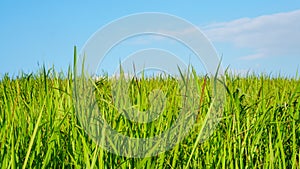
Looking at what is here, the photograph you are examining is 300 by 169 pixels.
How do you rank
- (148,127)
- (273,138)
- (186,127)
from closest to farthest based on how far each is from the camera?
(148,127)
(186,127)
(273,138)

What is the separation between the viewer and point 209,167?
1.25 meters

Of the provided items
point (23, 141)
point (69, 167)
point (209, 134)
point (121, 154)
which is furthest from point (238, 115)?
point (23, 141)

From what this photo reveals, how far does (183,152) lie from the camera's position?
1364 mm

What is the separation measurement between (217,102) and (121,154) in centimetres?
55

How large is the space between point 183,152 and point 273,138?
16.2 inches

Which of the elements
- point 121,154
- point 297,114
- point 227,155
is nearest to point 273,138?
point 297,114

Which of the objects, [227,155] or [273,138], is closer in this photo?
[227,155]

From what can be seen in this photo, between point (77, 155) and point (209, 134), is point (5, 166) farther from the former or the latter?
point (209, 134)

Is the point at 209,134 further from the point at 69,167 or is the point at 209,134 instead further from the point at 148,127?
the point at 69,167

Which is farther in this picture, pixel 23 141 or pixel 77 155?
pixel 23 141

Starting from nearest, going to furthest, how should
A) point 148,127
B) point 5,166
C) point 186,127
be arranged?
point 5,166, point 148,127, point 186,127

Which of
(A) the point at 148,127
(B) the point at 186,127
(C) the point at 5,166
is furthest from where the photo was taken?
(B) the point at 186,127

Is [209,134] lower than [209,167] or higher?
higher

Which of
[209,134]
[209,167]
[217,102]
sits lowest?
[209,167]
